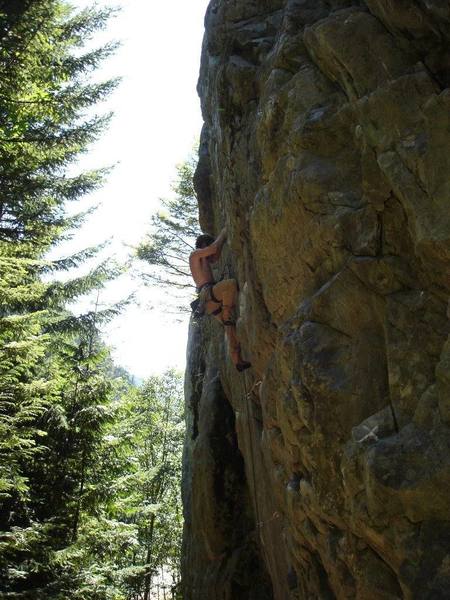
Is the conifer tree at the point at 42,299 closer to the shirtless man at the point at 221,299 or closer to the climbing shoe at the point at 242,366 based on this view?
the shirtless man at the point at 221,299

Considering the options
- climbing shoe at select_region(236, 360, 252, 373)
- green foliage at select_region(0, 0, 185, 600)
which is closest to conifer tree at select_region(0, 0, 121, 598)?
green foliage at select_region(0, 0, 185, 600)

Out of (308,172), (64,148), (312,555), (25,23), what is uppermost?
(25,23)

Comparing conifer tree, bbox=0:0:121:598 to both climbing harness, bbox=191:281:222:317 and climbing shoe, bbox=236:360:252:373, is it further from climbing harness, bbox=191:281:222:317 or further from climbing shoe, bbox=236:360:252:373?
climbing shoe, bbox=236:360:252:373

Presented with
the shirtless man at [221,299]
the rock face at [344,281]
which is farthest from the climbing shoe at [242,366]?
the rock face at [344,281]

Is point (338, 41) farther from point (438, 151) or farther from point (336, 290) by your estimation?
point (336, 290)

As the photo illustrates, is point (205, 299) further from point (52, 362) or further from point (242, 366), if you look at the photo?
point (52, 362)

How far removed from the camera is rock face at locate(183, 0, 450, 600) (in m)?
3.70

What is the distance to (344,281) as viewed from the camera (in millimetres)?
4633

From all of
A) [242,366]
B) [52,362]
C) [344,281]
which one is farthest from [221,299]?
[52,362]

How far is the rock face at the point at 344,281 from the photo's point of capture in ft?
12.1

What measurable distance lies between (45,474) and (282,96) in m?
9.06

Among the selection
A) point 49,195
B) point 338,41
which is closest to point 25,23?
point 49,195

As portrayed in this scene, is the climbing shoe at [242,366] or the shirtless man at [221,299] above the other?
the shirtless man at [221,299]

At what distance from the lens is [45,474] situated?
1117 centimetres
